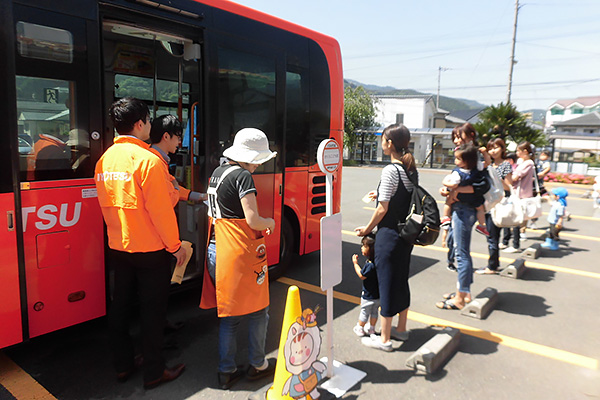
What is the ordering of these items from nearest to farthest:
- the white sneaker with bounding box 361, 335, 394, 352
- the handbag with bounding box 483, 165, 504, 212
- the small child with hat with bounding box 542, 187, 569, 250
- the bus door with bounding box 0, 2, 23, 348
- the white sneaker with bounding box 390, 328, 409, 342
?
the bus door with bounding box 0, 2, 23, 348 → the white sneaker with bounding box 361, 335, 394, 352 → the white sneaker with bounding box 390, 328, 409, 342 → the handbag with bounding box 483, 165, 504, 212 → the small child with hat with bounding box 542, 187, 569, 250

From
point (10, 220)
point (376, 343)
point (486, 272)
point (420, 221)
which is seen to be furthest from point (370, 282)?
point (486, 272)

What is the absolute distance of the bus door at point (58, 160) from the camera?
297 cm

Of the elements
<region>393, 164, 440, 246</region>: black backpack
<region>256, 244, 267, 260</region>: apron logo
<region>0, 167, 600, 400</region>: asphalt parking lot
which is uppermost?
<region>393, 164, 440, 246</region>: black backpack

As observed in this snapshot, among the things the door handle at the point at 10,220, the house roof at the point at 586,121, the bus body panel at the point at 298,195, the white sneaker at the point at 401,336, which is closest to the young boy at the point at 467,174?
the white sneaker at the point at 401,336

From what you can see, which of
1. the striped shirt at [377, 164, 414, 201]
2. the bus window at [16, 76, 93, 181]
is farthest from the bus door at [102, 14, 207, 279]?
the striped shirt at [377, 164, 414, 201]

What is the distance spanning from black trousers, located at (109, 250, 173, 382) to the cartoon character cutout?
3.33ft

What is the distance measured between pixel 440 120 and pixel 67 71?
53.5 metres

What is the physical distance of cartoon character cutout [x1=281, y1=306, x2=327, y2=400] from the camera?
2.70 metres

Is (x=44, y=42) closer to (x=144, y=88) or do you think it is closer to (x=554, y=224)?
(x=144, y=88)

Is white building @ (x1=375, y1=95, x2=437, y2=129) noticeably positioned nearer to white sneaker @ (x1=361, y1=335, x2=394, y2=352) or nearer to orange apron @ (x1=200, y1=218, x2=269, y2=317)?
white sneaker @ (x1=361, y1=335, x2=394, y2=352)

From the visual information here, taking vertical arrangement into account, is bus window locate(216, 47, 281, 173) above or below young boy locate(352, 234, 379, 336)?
above

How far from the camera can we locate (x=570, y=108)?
252 feet

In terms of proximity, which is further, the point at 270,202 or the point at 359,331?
the point at 270,202

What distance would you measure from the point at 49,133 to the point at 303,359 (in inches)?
99.1
